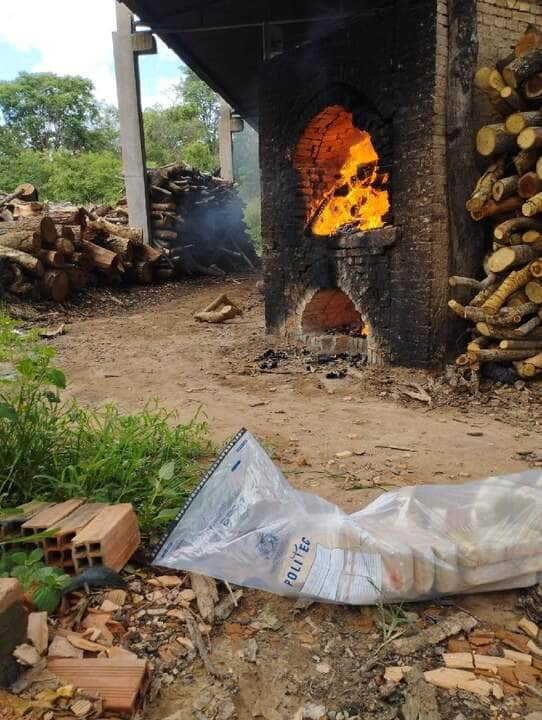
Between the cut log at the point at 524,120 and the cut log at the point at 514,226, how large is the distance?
2.74ft

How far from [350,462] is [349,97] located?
4.61m

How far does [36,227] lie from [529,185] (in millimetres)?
8458

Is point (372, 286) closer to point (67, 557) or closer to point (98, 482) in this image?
point (98, 482)

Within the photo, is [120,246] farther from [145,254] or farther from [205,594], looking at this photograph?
[205,594]

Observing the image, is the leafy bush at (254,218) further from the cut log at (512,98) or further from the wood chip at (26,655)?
the wood chip at (26,655)

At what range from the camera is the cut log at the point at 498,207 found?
5.17 meters

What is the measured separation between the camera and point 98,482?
8.94 feet

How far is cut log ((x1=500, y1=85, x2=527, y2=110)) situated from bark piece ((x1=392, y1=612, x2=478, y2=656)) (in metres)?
4.94

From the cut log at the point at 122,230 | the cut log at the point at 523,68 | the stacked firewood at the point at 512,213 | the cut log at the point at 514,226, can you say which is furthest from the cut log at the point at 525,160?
the cut log at the point at 122,230

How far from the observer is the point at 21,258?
31.1ft

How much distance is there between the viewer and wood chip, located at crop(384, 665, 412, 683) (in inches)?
67.0

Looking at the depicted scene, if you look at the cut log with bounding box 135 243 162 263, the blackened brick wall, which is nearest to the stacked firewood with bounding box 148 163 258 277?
the cut log with bounding box 135 243 162 263

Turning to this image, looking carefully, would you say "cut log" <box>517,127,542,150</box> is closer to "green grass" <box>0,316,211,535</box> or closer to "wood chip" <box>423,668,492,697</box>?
"green grass" <box>0,316,211,535</box>

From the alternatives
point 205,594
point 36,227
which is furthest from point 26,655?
point 36,227
